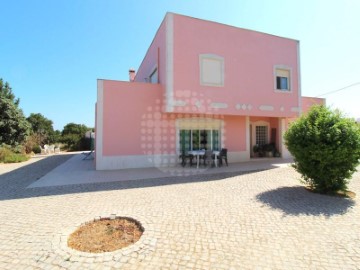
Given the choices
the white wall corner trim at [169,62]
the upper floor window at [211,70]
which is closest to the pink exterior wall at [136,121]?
the white wall corner trim at [169,62]

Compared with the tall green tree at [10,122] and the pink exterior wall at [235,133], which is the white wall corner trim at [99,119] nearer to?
the pink exterior wall at [235,133]

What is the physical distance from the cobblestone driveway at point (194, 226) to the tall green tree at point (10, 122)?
13.4m

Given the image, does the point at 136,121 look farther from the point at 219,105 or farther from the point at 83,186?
the point at 83,186

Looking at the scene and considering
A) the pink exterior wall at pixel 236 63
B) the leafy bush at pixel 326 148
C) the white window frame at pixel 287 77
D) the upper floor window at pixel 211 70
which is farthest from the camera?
the white window frame at pixel 287 77

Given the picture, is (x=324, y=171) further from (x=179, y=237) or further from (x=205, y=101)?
(x=205, y=101)

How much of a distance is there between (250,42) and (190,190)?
9312 mm

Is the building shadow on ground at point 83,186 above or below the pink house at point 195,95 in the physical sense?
below

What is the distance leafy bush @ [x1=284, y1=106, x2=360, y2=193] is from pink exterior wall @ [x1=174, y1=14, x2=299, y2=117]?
5099 mm

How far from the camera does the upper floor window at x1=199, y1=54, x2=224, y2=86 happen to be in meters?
10.2

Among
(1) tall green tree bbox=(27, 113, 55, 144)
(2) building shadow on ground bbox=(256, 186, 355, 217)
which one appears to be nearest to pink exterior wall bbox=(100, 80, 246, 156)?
(2) building shadow on ground bbox=(256, 186, 355, 217)

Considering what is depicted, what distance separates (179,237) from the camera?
10.4 ft

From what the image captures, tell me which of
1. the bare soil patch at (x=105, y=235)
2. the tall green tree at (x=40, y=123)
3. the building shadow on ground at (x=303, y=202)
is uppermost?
the tall green tree at (x=40, y=123)

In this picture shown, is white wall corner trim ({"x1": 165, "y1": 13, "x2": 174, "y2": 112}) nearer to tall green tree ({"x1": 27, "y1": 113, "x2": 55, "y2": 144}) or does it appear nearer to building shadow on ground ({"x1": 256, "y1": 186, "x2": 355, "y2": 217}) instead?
building shadow on ground ({"x1": 256, "y1": 186, "x2": 355, "y2": 217})

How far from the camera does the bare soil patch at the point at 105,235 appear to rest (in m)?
2.94
